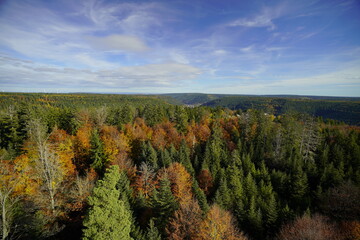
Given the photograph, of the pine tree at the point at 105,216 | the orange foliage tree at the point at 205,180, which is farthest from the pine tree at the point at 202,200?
the pine tree at the point at 105,216

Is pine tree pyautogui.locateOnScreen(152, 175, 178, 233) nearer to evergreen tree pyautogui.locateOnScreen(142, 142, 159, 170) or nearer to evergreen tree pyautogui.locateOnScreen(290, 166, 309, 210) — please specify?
evergreen tree pyautogui.locateOnScreen(142, 142, 159, 170)

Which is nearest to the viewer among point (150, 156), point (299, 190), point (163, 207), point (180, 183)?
point (163, 207)

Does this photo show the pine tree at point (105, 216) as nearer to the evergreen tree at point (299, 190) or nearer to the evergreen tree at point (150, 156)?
the evergreen tree at point (150, 156)

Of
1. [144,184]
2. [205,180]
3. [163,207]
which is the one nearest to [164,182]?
[163,207]

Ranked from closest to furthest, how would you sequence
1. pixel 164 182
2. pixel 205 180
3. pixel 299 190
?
pixel 164 182, pixel 205 180, pixel 299 190

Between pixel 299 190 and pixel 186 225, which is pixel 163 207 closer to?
pixel 186 225

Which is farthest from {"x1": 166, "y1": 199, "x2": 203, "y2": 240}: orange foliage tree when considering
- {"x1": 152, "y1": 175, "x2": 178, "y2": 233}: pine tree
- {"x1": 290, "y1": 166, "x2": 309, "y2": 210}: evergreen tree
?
{"x1": 290, "y1": 166, "x2": 309, "y2": 210}: evergreen tree
